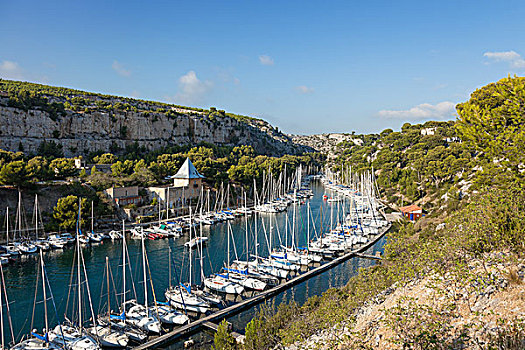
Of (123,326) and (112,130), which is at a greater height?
(112,130)

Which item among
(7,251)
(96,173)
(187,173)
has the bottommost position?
(7,251)

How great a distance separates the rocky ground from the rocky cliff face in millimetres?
60957

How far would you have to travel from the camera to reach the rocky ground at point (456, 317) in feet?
23.1

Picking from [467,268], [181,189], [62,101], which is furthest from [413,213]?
[62,101]

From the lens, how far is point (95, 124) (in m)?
66.9

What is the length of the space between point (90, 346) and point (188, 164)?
122 feet

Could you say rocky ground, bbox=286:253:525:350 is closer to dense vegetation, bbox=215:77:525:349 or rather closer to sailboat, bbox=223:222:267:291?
dense vegetation, bbox=215:77:525:349

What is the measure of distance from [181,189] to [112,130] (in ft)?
103

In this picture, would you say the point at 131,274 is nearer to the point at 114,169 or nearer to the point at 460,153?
the point at 114,169

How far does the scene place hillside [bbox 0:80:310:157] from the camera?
182ft

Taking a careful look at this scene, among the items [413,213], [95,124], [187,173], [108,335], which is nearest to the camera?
[108,335]

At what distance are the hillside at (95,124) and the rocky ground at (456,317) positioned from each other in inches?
2393

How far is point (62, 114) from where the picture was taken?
61.8 metres

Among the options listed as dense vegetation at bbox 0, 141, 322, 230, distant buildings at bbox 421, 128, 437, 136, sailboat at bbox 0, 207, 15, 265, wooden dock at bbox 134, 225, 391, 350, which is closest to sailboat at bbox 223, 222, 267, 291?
wooden dock at bbox 134, 225, 391, 350
